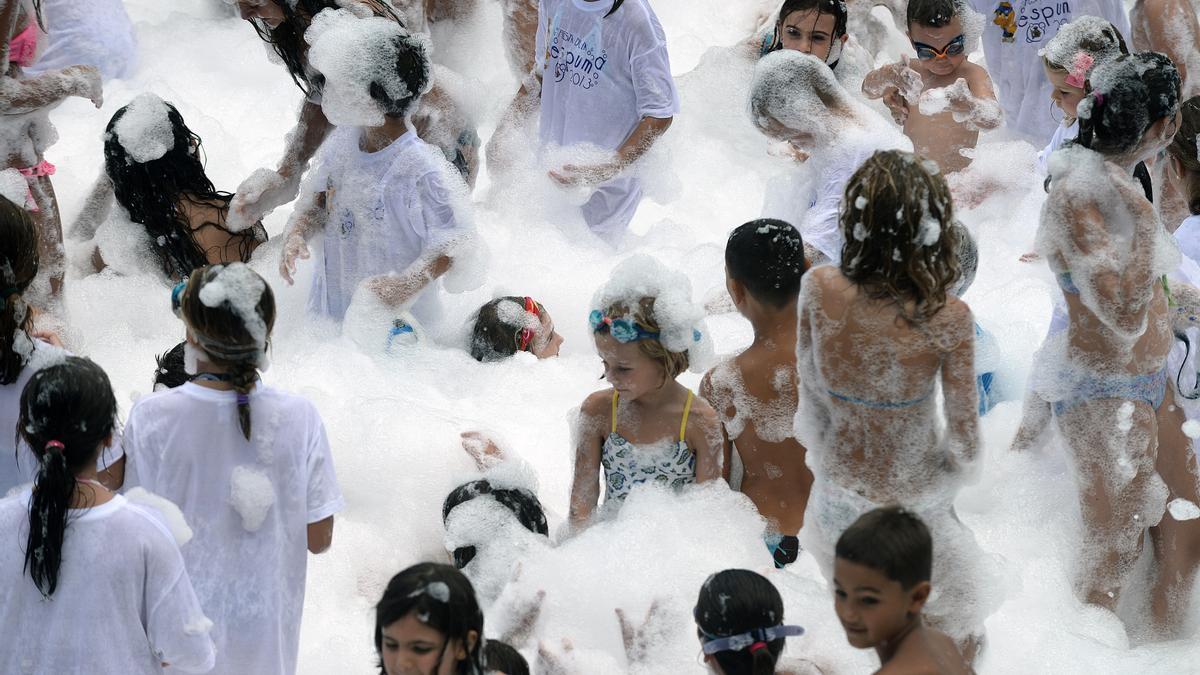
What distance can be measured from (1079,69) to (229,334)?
2.63 m

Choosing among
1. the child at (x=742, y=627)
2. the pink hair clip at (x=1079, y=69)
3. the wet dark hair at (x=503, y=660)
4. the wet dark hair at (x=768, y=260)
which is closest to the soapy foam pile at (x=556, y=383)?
the wet dark hair at (x=503, y=660)

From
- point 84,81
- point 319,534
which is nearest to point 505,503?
point 319,534

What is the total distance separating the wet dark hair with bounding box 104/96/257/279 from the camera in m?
4.45

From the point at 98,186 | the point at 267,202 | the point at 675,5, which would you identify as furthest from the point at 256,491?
the point at 675,5

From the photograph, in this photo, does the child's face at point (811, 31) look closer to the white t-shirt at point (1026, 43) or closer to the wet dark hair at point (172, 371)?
the white t-shirt at point (1026, 43)

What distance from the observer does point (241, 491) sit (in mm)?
2857

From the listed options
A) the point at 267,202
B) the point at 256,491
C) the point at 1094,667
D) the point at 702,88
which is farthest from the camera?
the point at 702,88

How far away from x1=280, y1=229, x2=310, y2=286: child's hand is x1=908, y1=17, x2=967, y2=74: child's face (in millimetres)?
2371

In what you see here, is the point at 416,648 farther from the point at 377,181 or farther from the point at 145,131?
the point at 145,131

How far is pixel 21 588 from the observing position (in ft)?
8.15

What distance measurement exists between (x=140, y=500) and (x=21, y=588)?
0.25 m

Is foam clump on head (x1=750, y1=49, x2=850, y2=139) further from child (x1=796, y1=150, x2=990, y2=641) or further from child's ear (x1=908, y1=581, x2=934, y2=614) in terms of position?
child's ear (x1=908, y1=581, x2=934, y2=614)

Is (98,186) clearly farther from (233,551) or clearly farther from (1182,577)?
(1182,577)

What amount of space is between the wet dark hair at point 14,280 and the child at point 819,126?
1963mm
